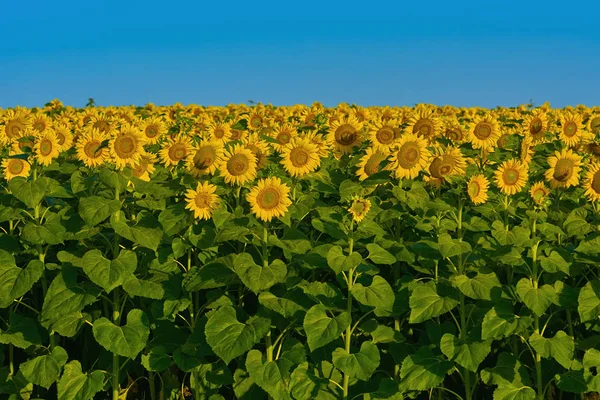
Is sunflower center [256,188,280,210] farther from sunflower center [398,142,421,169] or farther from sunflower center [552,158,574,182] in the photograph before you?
sunflower center [552,158,574,182]

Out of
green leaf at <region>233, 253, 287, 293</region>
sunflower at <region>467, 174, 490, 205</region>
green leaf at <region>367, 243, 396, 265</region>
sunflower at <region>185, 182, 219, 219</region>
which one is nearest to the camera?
green leaf at <region>233, 253, 287, 293</region>

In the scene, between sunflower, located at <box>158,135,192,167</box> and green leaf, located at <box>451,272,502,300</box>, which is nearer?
green leaf, located at <box>451,272,502,300</box>

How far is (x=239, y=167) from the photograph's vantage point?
7.07 m

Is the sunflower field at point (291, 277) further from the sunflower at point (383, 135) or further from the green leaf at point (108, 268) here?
the sunflower at point (383, 135)

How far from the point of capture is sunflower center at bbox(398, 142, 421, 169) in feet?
25.1

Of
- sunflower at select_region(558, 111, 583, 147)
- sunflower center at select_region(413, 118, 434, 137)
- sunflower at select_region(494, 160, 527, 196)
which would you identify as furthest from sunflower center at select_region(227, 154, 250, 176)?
sunflower at select_region(558, 111, 583, 147)

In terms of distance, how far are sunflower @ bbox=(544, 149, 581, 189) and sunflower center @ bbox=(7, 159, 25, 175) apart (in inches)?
225

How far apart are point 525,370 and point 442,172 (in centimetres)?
212

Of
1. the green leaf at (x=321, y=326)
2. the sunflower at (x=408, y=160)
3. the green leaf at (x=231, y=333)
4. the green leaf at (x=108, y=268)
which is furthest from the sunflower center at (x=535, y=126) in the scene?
the green leaf at (x=108, y=268)

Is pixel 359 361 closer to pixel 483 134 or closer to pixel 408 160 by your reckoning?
pixel 408 160

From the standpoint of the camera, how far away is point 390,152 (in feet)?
27.1

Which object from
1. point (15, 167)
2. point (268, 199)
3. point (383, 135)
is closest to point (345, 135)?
point (383, 135)

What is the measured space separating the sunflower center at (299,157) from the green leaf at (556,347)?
2.75m

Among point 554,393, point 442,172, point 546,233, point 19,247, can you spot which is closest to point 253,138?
point 442,172
